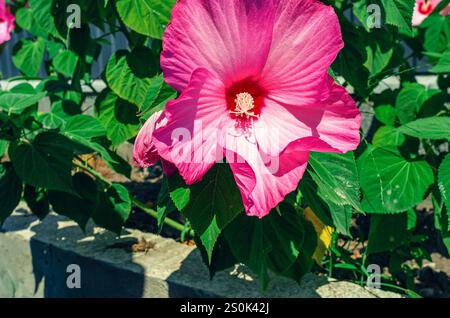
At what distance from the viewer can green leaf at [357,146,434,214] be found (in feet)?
4.48

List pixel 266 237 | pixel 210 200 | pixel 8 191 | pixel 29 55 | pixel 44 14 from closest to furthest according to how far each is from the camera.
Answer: pixel 210 200
pixel 266 237
pixel 44 14
pixel 8 191
pixel 29 55

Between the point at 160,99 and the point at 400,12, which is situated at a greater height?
the point at 400,12

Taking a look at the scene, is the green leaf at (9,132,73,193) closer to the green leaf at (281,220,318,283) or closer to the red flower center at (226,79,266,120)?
the green leaf at (281,220,318,283)

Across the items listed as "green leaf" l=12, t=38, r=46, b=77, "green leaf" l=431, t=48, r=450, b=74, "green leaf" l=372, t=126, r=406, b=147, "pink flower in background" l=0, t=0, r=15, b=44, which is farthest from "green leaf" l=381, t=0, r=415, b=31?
"green leaf" l=12, t=38, r=46, b=77

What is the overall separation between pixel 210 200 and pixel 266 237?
1.00ft

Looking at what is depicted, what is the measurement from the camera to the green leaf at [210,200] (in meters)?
0.87

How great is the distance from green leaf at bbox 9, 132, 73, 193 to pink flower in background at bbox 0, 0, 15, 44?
657mm

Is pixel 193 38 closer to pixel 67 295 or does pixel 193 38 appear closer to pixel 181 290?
pixel 181 290

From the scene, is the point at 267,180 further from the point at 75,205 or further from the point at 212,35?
the point at 75,205

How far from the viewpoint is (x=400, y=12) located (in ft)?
3.52

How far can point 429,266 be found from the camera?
1940mm

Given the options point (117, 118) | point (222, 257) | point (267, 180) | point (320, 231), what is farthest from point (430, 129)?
point (117, 118)
